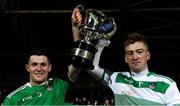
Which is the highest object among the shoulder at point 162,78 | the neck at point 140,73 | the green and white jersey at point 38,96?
the neck at point 140,73

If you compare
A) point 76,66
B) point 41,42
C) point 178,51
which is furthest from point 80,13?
point 178,51

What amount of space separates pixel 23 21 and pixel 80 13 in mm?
2661

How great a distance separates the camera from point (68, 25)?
5.41 metres

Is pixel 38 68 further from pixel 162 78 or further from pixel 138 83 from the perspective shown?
pixel 162 78

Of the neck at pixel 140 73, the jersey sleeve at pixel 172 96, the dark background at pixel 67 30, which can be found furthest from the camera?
the dark background at pixel 67 30

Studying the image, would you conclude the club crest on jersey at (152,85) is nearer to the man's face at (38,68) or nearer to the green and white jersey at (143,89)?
the green and white jersey at (143,89)

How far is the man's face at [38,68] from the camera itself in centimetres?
232


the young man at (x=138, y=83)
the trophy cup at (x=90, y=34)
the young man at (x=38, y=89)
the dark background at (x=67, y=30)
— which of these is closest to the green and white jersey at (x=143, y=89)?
the young man at (x=138, y=83)

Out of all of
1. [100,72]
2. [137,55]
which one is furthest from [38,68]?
[137,55]

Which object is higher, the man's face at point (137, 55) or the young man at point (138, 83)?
the man's face at point (137, 55)

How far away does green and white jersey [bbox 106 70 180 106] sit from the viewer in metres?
2.13

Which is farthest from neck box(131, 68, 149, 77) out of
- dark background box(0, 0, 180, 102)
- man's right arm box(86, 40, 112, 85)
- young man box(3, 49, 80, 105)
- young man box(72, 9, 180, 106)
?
dark background box(0, 0, 180, 102)

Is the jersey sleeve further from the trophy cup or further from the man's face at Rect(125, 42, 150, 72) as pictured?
the trophy cup

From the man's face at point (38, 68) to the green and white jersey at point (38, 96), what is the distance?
0.15 ft
